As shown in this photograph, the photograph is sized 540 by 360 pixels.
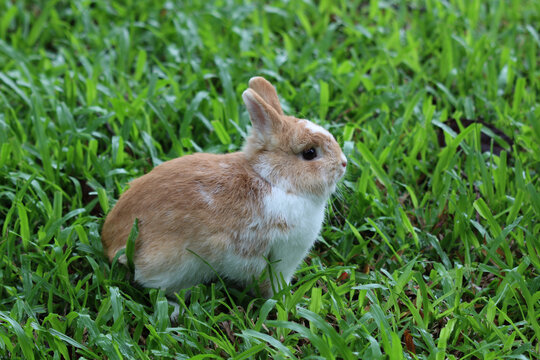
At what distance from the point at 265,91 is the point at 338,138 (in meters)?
0.63

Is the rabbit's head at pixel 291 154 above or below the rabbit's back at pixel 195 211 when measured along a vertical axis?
above

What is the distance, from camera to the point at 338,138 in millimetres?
3844

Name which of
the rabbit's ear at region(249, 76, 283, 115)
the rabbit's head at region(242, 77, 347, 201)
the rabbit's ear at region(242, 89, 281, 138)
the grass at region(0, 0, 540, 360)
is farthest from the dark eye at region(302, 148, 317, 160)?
the grass at region(0, 0, 540, 360)

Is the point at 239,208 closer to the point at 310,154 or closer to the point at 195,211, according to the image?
the point at 195,211

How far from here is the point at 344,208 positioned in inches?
149

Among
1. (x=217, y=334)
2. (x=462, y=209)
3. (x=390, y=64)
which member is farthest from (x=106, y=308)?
(x=390, y=64)

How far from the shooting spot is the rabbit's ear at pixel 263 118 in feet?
A: 10.1

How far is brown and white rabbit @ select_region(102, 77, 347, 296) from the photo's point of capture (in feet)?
9.83

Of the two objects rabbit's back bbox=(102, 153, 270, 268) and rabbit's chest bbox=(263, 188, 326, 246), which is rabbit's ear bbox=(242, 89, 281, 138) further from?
rabbit's chest bbox=(263, 188, 326, 246)

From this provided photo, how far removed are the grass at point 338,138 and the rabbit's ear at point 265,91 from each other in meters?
0.63

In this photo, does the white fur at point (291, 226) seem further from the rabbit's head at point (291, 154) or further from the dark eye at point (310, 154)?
the dark eye at point (310, 154)

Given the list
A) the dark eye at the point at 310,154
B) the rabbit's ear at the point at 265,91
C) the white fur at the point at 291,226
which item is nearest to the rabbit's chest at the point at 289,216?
the white fur at the point at 291,226

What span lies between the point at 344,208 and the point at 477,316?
3.35ft

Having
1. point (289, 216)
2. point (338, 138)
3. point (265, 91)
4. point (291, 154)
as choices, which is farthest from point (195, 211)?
point (338, 138)
